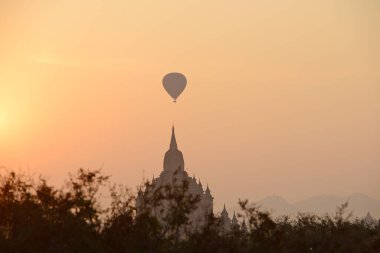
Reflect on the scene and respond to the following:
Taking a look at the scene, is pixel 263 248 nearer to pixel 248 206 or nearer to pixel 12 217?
pixel 248 206

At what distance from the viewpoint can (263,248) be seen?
6481 cm

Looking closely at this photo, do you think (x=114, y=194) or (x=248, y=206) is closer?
(x=114, y=194)

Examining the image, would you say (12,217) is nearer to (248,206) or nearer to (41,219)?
(41,219)

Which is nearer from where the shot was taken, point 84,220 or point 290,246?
point 84,220

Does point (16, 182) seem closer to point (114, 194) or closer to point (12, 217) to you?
point (12, 217)

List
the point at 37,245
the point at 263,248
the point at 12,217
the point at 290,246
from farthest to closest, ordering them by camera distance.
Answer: the point at 290,246 < the point at 263,248 < the point at 12,217 < the point at 37,245

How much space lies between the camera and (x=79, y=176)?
197 feet

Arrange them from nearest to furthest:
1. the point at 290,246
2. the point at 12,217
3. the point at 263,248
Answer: the point at 12,217
the point at 263,248
the point at 290,246

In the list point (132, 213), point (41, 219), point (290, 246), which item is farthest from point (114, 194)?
point (290, 246)

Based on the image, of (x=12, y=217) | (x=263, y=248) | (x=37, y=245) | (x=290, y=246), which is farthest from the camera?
(x=290, y=246)

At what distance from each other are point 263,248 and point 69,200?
48.3 ft

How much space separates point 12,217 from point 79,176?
5185 millimetres

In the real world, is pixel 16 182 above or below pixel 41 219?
above

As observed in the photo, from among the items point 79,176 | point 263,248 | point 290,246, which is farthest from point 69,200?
point 290,246
